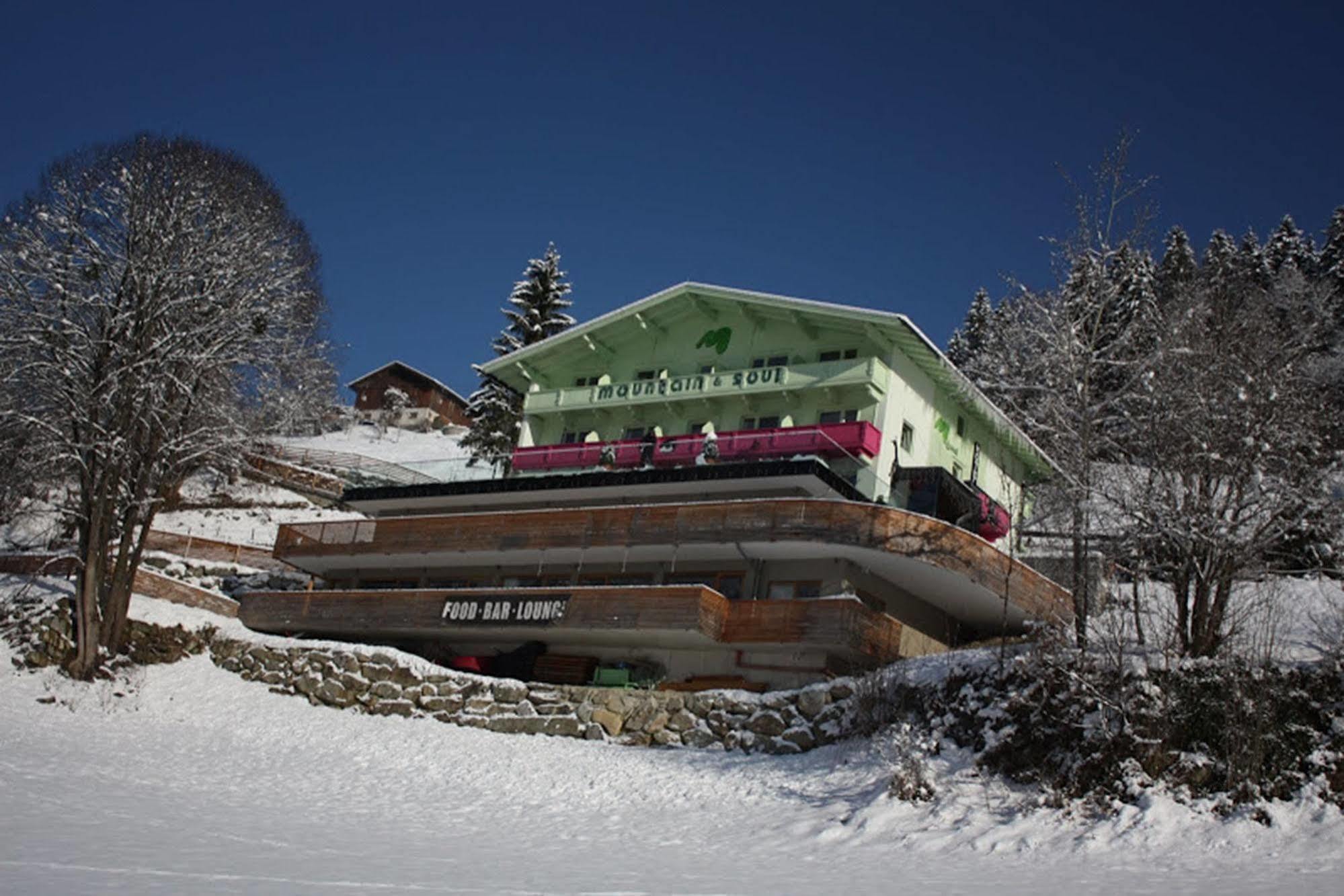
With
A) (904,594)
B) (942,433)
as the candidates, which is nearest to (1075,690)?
(904,594)

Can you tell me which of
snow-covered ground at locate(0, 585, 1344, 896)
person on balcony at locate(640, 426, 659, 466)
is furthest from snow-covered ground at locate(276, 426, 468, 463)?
snow-covered ground at locate(0, 585, 1344, 896)

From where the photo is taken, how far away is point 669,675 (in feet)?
90.7

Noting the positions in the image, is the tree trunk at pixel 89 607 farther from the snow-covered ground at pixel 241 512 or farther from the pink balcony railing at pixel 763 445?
the pink balcony railing at pixel 763 445

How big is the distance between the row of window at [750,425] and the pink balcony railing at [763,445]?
66 centimetres

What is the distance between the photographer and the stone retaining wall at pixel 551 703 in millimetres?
20828

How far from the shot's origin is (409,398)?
86688 millimetres

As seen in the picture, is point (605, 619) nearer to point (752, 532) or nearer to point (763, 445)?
point (752, 532)

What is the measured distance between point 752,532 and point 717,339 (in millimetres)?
12215

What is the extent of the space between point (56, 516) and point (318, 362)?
651 inches

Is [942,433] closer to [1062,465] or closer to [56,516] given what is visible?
[1062,465]

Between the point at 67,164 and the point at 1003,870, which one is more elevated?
the point at 67,164

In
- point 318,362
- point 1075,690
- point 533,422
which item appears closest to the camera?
point 1075,690

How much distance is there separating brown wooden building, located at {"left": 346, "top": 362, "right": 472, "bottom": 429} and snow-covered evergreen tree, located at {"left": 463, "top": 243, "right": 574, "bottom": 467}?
3436 cm

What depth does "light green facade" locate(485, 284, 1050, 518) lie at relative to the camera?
3394 cm
